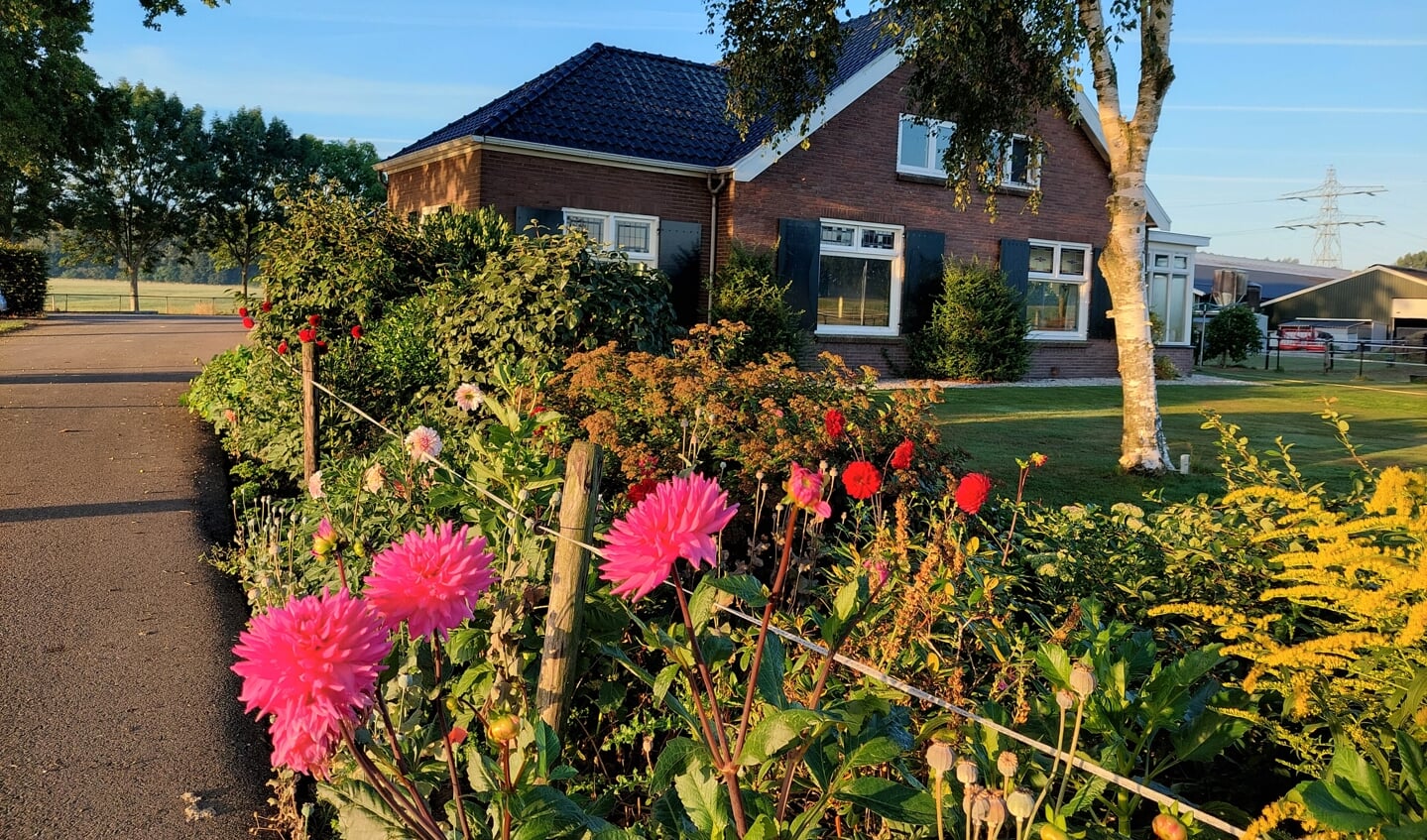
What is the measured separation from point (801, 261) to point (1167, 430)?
609cm

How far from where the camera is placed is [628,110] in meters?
15.2

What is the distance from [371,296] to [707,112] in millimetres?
9378

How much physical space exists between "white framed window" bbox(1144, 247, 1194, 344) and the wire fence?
35.6 meters

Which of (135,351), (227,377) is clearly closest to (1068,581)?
(227,377)

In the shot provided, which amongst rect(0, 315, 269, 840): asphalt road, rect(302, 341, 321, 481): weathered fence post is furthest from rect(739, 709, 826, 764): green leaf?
rect(302, 341, 321, 481): weathered fence post

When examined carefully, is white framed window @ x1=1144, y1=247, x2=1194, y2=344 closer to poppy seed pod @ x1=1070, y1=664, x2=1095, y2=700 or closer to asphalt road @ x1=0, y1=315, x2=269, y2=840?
asphalt road @ x1=0, y1=315, x2=269, y2=840

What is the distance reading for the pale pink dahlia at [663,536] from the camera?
4.38 feet

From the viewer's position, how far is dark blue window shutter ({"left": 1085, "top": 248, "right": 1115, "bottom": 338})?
18.6 metres

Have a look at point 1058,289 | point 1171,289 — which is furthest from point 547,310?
point 1171,289

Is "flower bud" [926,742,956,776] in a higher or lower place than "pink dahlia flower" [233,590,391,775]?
lower

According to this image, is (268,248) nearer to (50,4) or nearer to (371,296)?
(371,296)

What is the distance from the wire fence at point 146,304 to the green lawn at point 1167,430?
37.4 m

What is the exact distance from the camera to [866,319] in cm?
1644

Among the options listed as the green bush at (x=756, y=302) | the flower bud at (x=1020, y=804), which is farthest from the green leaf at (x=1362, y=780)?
the green bush at (x=756, y=302)
